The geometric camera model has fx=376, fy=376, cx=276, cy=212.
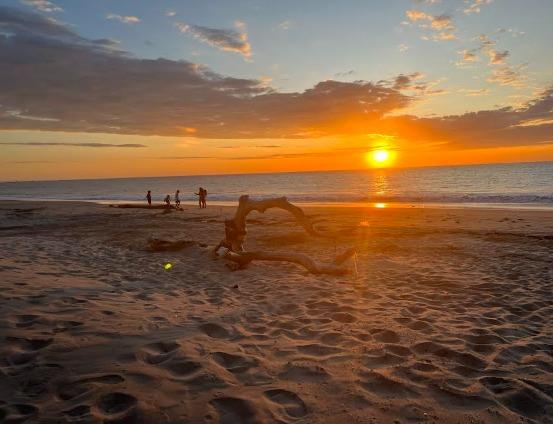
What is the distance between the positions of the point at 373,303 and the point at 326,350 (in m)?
2.29

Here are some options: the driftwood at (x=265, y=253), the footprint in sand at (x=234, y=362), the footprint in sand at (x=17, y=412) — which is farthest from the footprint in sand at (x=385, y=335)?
the footprint in sand at (x=17, y=412)

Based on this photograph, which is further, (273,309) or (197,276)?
(197,276)

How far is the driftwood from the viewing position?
8.73 meters

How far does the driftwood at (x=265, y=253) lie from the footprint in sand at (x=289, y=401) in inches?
200

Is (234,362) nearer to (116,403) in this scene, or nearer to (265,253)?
(116,403)

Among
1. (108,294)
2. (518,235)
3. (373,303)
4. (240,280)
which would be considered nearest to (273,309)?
(373,303)

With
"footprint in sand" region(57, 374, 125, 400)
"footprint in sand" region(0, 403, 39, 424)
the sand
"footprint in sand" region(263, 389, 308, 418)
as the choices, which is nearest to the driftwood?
the sand

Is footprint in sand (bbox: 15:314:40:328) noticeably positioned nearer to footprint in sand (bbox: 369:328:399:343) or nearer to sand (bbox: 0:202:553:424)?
sand (bbox: 0:202:553:424)

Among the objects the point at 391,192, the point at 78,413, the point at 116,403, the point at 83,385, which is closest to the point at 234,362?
the point at 116,403

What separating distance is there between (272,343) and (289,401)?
134 cm

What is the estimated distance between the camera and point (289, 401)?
3492 millimetres

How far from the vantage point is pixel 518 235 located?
1445 centimetres

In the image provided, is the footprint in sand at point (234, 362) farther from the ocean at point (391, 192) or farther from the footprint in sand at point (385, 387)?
the ocean at point (391, 192)

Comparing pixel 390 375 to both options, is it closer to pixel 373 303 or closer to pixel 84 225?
pixel 373 303
